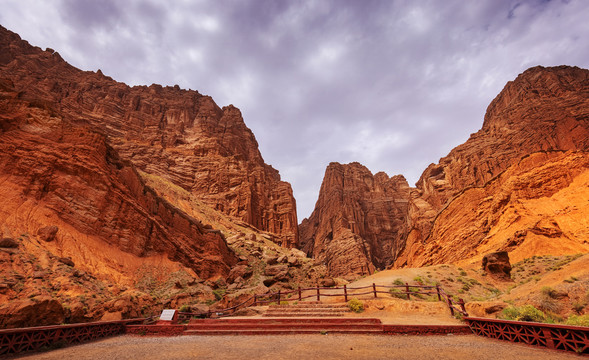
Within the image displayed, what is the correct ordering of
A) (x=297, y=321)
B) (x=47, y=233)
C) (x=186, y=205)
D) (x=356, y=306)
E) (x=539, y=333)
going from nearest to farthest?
(x=539, y=333) < (x=297, y=321) < (x=356, y=306) < (x=47, y=233) < (x=186, y=205)

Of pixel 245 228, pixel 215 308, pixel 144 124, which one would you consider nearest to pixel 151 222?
pixel 215 308

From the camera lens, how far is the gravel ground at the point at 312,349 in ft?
22.0

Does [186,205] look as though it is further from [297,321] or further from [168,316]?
[297,321]

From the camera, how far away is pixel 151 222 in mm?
26594

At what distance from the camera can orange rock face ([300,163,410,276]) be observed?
7344cm

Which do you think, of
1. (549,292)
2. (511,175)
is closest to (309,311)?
(549,292)

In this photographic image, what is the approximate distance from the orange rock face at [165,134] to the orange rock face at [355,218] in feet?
51.9

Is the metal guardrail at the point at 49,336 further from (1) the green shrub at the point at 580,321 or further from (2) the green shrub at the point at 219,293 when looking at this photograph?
(1) the green shrub at the point at 580,321

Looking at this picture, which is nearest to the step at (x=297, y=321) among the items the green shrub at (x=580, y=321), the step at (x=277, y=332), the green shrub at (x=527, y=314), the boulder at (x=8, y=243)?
the step at (x=277, y=332)

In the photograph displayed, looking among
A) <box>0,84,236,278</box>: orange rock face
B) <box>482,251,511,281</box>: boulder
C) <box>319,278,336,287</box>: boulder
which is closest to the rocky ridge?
<box>482,251,511,281</box>: boulder

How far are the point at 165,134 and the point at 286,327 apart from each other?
83.8 metres

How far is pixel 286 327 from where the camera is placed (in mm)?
10695

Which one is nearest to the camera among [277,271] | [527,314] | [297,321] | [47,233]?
[527,314]

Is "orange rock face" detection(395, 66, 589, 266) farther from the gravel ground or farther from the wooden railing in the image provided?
the gravel ground
